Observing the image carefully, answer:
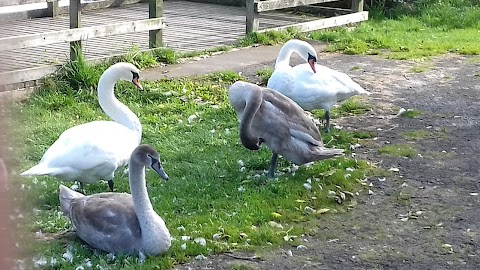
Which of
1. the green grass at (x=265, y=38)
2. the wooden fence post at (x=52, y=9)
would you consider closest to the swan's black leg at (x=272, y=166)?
the green grass at (x=265, y=38)

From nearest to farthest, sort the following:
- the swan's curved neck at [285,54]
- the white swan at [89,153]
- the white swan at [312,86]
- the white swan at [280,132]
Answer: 1. the white swan at [89,153]
2. the white swan at [280,132]
3. the white swan at [312,86]
4. the swan's curved neck at [285,54]

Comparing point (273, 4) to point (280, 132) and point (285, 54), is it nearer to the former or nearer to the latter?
point (285, 54)

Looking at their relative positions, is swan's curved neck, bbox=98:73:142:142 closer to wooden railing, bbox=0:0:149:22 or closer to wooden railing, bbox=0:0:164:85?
wooden railing, bbox=0:0:164:85

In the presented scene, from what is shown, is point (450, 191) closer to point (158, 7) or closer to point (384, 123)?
point (384, 123)

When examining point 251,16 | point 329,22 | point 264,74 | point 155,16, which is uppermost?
point 155,16

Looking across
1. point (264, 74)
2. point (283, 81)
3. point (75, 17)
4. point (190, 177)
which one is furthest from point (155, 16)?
point (190, 177)

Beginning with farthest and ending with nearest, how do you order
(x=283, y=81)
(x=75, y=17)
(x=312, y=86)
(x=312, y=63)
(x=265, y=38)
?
(x=265, y=38)
(x=75, y=17)
(x=312, y=63)
(x=283, y=81)
(x=312, y=86)

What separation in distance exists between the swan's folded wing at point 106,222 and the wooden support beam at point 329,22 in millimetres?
7538

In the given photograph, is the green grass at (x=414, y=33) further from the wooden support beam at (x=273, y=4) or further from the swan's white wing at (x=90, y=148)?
the swan's white wing at (x=90, y=148)

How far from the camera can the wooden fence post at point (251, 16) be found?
36.8 ft

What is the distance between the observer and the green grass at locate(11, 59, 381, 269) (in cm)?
445

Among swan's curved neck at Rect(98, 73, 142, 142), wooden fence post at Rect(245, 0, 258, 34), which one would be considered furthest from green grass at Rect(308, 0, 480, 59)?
swan's curved neck at Rect(98, 73, 142, 142)

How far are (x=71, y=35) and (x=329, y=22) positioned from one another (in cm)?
545

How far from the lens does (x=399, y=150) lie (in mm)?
6441
